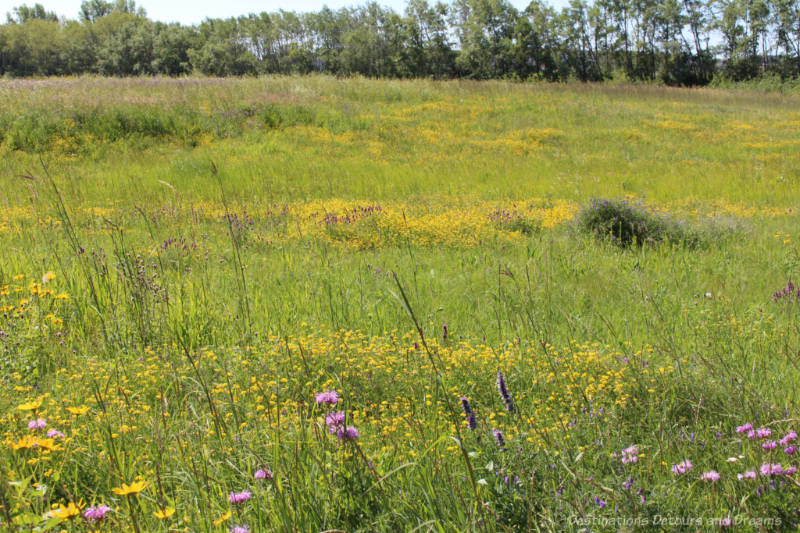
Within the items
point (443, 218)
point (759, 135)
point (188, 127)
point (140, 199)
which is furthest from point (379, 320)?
point (759, 135)

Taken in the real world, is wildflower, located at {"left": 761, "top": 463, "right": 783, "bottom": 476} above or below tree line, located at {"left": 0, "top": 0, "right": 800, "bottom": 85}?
below

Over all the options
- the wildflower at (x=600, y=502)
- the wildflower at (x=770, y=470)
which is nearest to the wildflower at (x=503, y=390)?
the wildflower at (x=600, y=502)

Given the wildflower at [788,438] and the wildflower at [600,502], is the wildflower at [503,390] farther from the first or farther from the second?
the wildflower at [788,438]

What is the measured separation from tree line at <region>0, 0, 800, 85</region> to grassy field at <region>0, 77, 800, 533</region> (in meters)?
55.9

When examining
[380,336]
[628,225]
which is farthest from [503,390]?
[628,225]

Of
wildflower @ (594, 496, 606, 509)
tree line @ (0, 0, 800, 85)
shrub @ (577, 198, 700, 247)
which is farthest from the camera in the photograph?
tree line @ (0, 0, 800, 85)

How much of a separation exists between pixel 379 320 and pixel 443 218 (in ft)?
14.2

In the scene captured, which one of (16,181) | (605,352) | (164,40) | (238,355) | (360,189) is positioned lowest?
(605,352)

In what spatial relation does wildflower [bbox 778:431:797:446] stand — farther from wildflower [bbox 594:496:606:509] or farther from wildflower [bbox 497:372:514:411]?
wildflower [bbox 497:372:514:411]

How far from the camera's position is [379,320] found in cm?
397

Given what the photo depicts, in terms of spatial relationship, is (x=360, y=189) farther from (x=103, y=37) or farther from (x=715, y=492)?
(x=103, y=37)

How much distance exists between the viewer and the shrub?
709 cm

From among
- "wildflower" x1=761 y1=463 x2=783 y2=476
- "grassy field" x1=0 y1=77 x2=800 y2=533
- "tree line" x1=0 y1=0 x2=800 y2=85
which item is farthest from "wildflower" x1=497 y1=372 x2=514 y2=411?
"tree line" x1=0 y1=0 x2=800 y2=85

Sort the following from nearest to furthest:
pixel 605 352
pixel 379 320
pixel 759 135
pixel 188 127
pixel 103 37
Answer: pixel 605 352, pixel 379 320, pixel 188 127, pixel 759 135, pixel 103 37
